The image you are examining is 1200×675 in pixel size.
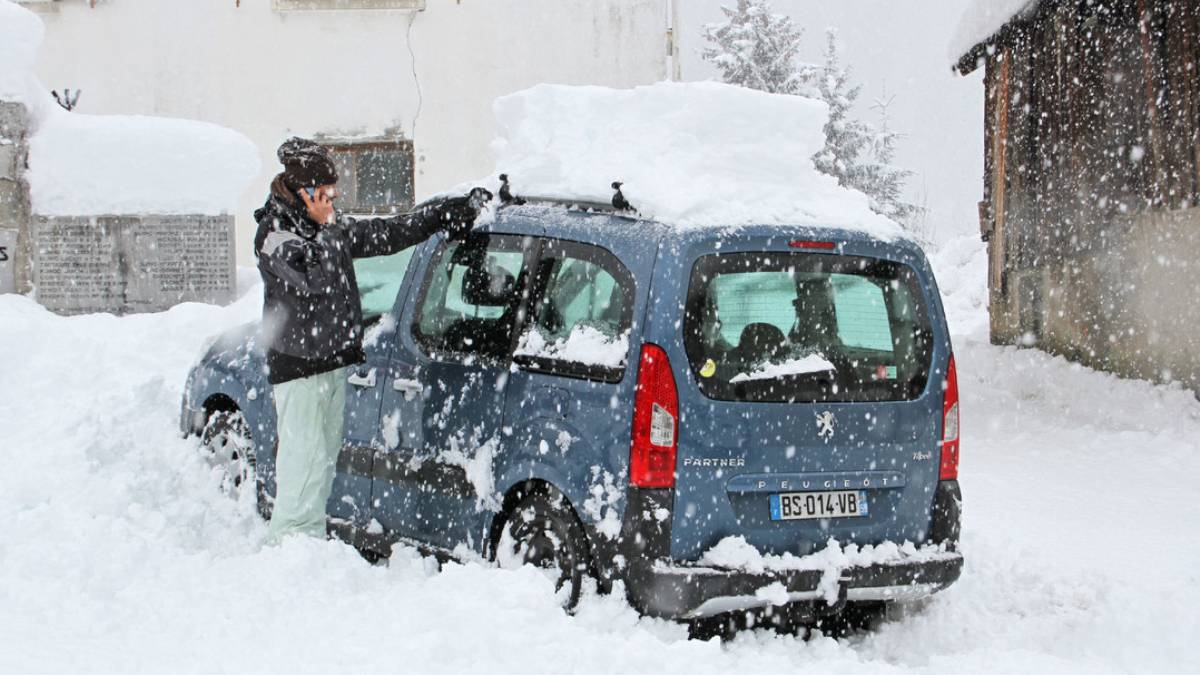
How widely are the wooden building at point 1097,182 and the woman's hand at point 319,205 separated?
7846mm

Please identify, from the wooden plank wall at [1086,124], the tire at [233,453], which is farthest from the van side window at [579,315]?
the wooden plank wall at [1086,124]

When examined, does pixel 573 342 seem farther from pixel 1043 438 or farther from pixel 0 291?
pixel 0 291

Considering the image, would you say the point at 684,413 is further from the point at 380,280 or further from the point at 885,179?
the point at 885,179

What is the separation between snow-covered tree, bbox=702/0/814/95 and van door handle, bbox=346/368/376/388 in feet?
107

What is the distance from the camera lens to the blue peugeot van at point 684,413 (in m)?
4.43

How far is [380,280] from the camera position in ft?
19.9

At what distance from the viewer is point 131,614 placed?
4.84m

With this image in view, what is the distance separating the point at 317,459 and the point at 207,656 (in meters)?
1.47

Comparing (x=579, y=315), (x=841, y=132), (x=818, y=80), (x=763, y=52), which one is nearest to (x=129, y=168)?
(x=579, y=315)

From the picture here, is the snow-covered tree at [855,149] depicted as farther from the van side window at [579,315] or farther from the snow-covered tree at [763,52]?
the van side window at [579,315]

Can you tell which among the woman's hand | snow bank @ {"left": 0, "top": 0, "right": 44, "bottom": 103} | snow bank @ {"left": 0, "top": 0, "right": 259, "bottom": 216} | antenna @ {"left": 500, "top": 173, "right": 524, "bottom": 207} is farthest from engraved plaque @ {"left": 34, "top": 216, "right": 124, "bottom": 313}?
antenna @ {"left": 500, "top": 173, "right": 524, "bottom": 207}

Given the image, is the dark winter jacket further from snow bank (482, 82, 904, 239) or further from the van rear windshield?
the van rear windshield

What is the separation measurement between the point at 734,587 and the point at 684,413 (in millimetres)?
658

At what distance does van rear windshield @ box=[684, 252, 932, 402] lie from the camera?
4535 mm
